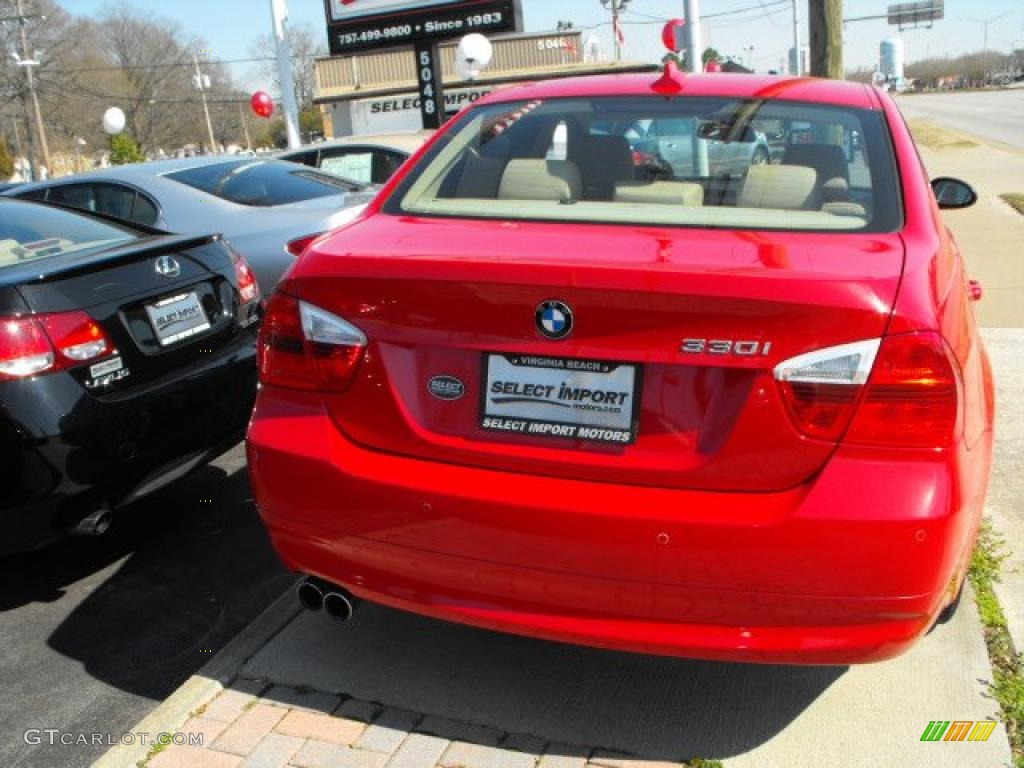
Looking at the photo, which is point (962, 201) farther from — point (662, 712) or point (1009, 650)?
point (662, 712)

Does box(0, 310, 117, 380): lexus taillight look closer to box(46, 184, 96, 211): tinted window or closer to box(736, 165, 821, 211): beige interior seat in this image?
box(736, 165, 821, 211): beige interior seat

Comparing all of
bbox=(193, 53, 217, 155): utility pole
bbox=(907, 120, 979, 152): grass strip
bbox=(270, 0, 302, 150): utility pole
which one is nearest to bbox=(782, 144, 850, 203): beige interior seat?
bbox=(270, 0, 302, 150): utility pole

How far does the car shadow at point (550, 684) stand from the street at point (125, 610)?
40 centimetres

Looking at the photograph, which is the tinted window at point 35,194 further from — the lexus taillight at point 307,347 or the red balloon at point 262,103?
the red balloon at point 262,103

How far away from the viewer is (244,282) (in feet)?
14.7

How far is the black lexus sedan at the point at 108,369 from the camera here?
3.35 m

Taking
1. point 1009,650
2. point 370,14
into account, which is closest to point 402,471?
point 1009,650

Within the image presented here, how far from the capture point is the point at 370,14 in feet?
55.8

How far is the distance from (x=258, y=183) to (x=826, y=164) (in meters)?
4.77

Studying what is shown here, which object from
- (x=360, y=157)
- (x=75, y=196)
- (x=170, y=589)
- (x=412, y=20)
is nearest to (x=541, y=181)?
(x=170, y=589)

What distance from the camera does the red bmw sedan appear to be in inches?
84.4

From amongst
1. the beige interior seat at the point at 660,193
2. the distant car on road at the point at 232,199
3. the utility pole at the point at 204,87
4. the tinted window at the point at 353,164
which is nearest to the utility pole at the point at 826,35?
the tinted window at the point at 353,164

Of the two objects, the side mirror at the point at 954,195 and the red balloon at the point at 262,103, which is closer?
the side mirror at the point at 954,195

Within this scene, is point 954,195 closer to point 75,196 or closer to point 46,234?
point 46,234
